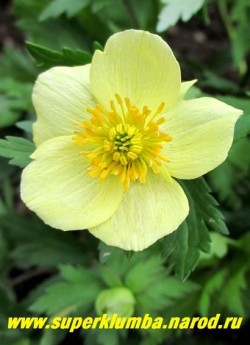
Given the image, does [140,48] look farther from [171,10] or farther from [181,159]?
[171,10]

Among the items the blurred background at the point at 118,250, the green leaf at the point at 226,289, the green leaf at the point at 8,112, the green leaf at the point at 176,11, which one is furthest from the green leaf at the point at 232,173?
the green leaf at the point at 8,112

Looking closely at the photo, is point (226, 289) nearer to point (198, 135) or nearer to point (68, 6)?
point (198, 135)

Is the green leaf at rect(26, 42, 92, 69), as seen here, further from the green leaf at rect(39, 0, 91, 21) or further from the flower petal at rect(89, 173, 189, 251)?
the green leaf at rect(39, 0, 91, 21)

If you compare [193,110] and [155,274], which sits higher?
[193,110]

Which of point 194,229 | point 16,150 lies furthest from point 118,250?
point 16,150

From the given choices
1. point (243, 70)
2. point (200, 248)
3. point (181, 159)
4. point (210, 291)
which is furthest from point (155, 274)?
point (243, 70)

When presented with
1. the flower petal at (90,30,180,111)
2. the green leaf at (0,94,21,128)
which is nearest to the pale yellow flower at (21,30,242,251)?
the flower petal at (90,30,180,111)

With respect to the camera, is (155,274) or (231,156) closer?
(155,274)
